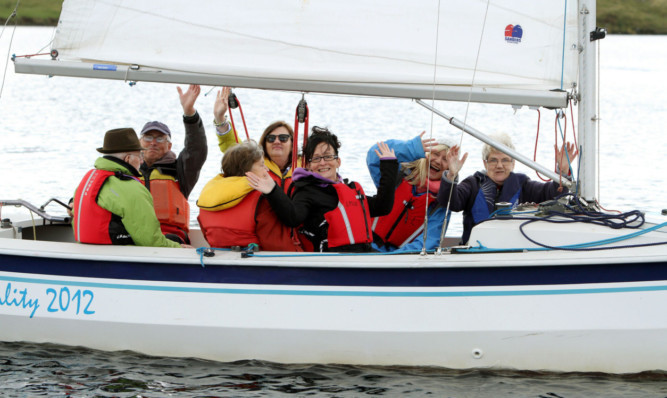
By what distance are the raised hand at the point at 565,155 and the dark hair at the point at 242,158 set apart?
188 cm

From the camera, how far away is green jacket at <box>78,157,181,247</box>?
5.29 meters

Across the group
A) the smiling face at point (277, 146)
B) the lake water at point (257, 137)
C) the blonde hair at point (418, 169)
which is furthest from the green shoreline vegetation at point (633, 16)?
the smiling face at point (277, 146)

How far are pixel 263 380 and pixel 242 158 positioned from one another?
1.33 metres

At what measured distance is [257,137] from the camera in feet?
57.4

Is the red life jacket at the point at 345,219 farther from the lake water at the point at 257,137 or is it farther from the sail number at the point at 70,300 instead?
the sail number at the point at 70,300

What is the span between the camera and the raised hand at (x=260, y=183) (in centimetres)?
513

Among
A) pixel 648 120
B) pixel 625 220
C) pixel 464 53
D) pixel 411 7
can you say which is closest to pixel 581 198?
pixel 625 220

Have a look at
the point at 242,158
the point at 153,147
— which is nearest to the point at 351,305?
the point at 242,158

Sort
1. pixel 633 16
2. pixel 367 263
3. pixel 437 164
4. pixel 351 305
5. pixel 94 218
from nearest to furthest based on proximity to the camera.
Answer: pixel 367 263 → pixel 351 305 → pixel 94 218 → pixel 437 164 → pixel 633 16

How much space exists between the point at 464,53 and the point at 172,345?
2484 millimetres

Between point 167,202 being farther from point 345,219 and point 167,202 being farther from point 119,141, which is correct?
point 345,219

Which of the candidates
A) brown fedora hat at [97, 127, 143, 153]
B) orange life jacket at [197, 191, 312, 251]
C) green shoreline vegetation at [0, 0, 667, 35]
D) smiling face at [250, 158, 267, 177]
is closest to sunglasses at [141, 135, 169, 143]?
brown fedora hat at [97, 127, 143, 153]

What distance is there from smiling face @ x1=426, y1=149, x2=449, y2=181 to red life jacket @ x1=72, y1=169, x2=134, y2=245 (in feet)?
6.70

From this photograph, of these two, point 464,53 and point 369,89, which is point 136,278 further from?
point 464,53
